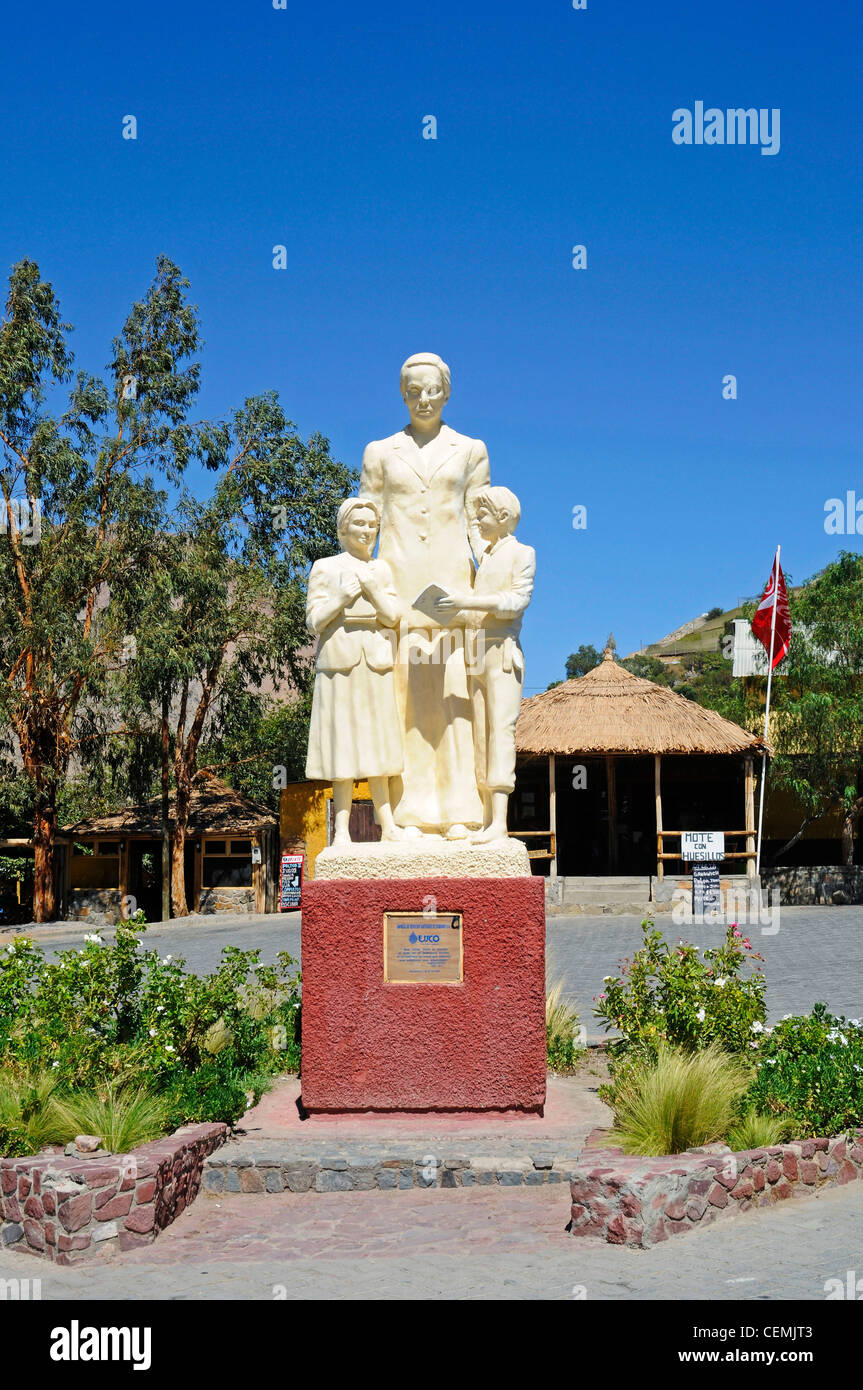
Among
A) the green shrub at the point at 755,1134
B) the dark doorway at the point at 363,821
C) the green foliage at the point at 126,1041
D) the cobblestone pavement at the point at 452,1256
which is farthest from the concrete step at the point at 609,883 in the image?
the cobblestone pavement at the point at 452,1256

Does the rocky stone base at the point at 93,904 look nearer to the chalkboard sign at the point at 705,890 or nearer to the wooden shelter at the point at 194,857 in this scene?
the wooden shelter at the point at 194,857

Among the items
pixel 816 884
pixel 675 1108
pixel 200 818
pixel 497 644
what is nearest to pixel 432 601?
pixel 497 644

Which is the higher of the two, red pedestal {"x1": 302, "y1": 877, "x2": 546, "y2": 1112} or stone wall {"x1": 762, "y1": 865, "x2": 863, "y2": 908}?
red pedestal {"x1": 302, "y1": 877, "x2": 546, "y2": 1112}

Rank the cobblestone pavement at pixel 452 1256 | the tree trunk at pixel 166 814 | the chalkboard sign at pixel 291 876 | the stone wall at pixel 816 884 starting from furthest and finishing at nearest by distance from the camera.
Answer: the stone wall at pixel 816 884, the tree trunk at pixel 166 814, the chalkboard sign at pixel 291 876, the cobblestone pavement at pixel 452 1256

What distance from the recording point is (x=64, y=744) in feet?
72.7

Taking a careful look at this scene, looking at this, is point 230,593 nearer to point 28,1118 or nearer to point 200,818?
point 200,818

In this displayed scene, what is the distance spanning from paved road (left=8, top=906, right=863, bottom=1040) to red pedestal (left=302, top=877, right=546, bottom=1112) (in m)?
2.78

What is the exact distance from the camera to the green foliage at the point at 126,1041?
5.29 meters

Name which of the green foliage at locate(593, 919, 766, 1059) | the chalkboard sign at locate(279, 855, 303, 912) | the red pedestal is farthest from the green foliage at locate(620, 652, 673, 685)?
the red pedestal

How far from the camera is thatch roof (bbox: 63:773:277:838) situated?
23688 millimetres

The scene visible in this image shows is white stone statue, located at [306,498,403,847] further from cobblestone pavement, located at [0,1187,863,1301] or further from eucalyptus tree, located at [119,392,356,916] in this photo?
eucalyptus tree, located at [119,392,356,916]

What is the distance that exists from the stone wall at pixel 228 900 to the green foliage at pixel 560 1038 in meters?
16.5

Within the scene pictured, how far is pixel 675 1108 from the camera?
5113 millimetres
